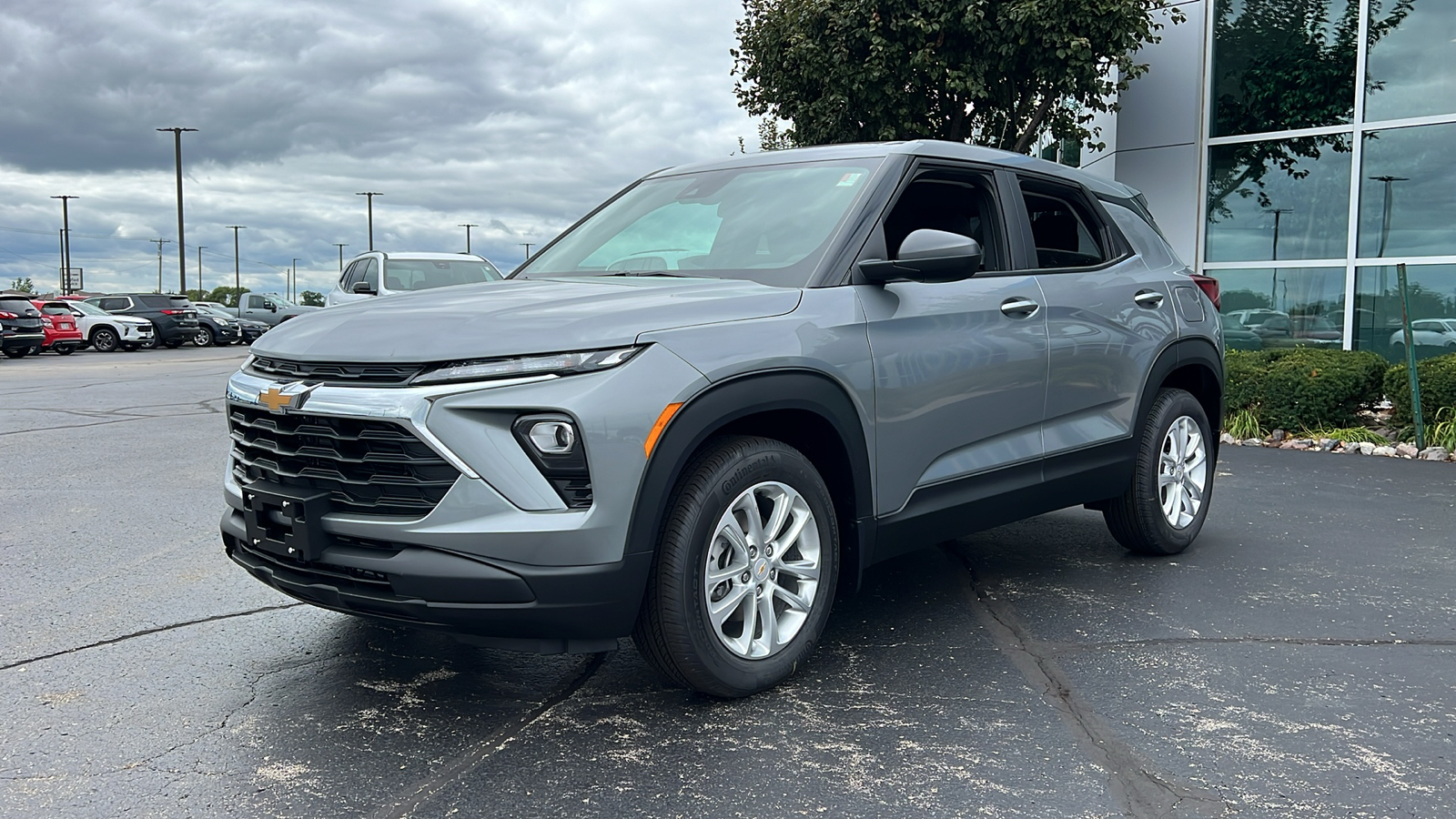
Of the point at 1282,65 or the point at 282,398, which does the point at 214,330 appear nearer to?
the point at 1282,65

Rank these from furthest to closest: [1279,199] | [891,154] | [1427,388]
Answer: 1. [1279,199]
2. [1427,388]
3. [891,154]

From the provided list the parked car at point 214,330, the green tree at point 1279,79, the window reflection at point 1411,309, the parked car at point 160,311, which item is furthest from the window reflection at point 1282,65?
the parked car at point 214,330

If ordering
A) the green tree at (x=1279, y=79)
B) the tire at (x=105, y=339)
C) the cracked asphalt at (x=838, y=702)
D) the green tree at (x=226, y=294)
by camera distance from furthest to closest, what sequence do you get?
the green tree at (x=226, y=294), the tire at (x=105, y=339), the green tree at (x=1279, y=79), the cracked asphalt at (x=838, y=702)

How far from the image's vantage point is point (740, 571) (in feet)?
11.3

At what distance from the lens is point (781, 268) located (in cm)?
385

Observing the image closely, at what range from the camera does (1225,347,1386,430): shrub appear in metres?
10.0

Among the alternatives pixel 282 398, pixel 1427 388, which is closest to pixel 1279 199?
pixel 1427 388

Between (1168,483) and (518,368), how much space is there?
360 cm

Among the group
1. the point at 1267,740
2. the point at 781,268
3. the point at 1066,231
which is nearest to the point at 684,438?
the point at 781,268

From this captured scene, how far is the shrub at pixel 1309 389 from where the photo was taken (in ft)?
32.9

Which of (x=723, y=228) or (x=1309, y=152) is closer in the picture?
(x=723, y=228)

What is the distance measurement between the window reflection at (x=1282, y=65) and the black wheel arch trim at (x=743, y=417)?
12.0 m

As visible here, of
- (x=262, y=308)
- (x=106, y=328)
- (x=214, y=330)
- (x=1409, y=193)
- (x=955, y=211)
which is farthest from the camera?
(x=262, y=308)

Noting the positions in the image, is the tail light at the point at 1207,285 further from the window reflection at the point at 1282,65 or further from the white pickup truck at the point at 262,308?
the white pickup truck at the point at 262,308
